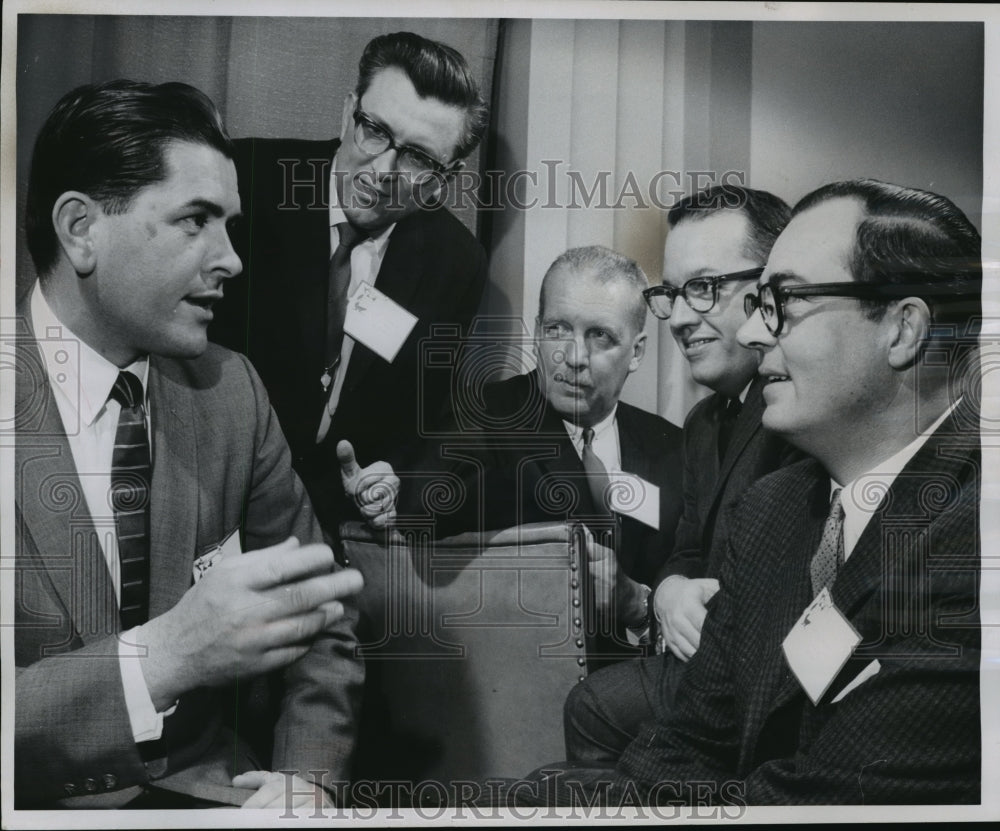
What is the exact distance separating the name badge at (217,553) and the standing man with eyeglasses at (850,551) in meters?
0.94

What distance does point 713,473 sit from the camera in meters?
2.81

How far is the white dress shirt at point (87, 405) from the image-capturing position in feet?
9.00

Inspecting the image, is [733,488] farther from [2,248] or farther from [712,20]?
[2,248]

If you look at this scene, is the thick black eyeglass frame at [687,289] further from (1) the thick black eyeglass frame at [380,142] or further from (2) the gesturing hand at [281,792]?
(2) the gesturing hand at [281,792]

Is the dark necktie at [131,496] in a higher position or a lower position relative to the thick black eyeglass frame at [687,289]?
lower

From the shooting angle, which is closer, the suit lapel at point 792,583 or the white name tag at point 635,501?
the suit lapel at point 792,583

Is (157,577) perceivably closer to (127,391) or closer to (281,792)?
(127,391)

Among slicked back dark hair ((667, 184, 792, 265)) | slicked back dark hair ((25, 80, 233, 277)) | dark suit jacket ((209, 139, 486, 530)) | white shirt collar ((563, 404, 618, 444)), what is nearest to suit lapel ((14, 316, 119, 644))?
slicked back dark hair ((25, 80, 233, 277))

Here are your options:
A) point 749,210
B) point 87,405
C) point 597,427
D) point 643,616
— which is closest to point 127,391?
point 87,405

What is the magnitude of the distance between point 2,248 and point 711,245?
1748mm

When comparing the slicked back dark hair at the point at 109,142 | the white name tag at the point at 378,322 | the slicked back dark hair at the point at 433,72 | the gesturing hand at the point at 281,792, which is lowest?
the gesturing hand at the point at 281,792

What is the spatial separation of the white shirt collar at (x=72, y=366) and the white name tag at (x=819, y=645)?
1721mm

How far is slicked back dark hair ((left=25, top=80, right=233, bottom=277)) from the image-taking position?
2.71 m

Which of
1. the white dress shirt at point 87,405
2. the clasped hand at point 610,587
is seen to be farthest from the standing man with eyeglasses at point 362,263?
the clasped hand at point 610,587
